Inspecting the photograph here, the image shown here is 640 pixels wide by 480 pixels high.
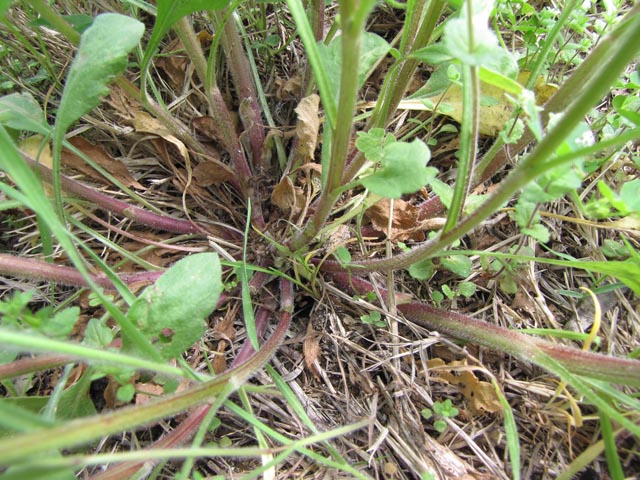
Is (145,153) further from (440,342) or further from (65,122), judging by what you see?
(440,342)

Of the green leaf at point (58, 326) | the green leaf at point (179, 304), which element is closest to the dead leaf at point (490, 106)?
the green leaf at point (179, 304)

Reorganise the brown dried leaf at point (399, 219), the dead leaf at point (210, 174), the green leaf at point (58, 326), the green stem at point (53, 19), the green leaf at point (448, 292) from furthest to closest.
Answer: the dead leaf at point (210, 174) → the brown dried leaf at point (399, 219) → the green leaf at point (448, 292) → the green stem at point (53, 19) → the green leaf at point (58, 326)

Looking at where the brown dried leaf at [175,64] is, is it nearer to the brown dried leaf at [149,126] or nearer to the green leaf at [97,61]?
the brown dried leaf at [149,126]

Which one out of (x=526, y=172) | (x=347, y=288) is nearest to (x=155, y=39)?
(x=347, y=288)

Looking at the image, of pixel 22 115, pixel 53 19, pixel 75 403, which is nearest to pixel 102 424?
pixel 75 403

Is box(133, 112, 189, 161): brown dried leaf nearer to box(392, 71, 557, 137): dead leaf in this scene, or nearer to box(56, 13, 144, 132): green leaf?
box(56, 13, 144, 132): green leaf
